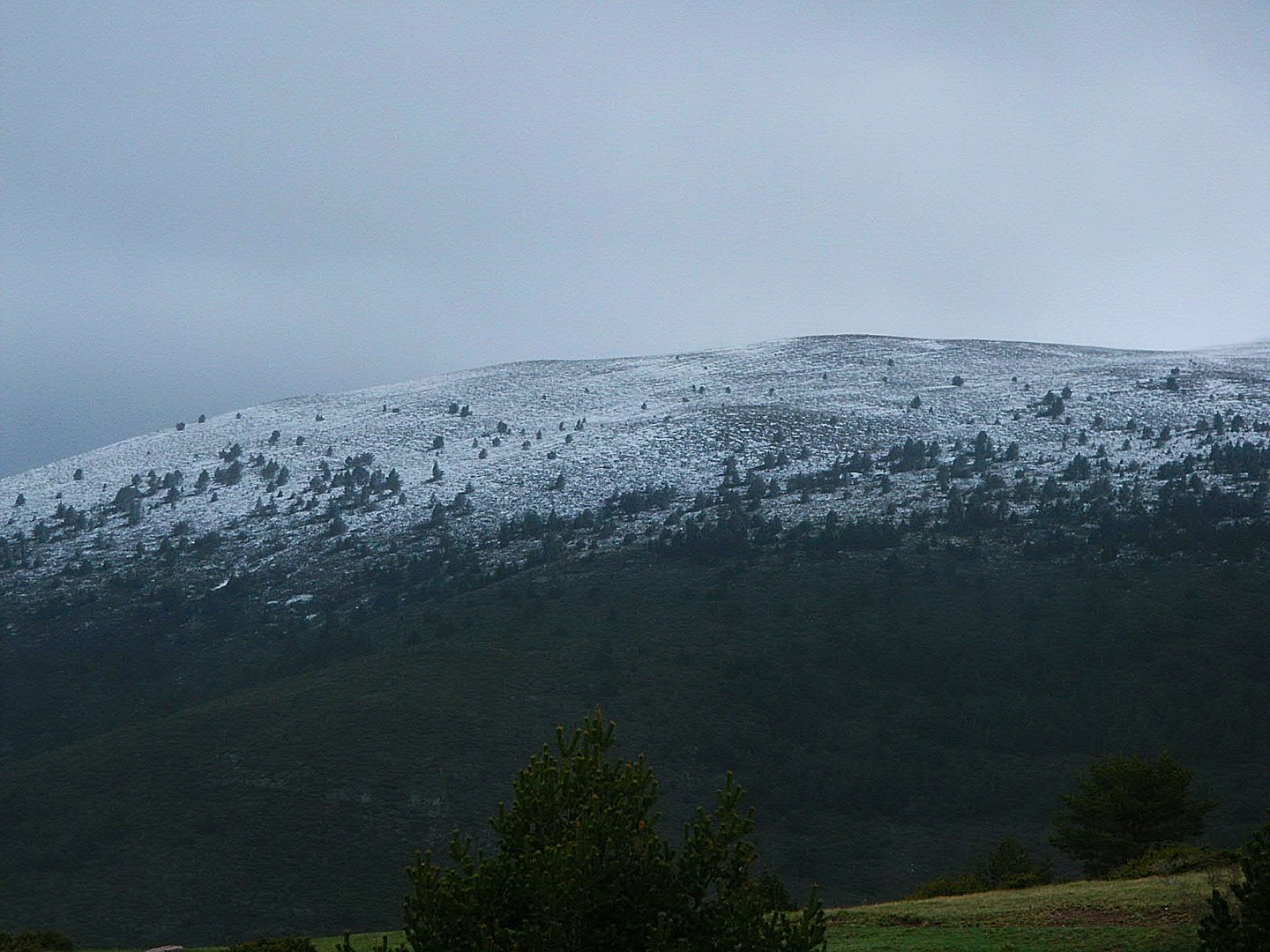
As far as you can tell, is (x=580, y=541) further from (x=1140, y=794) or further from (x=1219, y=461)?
(x=1140, y=794)

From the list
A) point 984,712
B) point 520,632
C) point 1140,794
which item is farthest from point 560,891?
point 520,632

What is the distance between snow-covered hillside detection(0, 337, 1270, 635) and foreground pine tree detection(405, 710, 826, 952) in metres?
68.3

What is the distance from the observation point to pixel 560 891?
8.39 m

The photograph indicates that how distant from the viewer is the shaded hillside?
4512 centimetres

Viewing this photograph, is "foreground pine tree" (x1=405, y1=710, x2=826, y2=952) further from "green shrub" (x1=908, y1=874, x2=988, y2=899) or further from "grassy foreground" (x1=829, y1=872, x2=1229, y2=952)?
"green shrub" (x1=908, y1=874, x2=988, y2=899)

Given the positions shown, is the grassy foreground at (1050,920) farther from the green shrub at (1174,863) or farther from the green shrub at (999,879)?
the green shrub at (999,879)

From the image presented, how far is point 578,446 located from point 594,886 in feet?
285

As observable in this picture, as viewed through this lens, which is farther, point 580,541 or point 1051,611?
point 580,541

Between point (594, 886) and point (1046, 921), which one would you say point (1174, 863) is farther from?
point (594, 886)

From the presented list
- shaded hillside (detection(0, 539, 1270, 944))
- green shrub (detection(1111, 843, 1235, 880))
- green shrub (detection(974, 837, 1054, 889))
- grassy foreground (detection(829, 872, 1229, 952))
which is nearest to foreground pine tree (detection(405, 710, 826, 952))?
grassy foreground (detection(829, 872, 1229, 952))

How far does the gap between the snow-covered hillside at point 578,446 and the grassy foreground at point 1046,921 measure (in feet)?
182

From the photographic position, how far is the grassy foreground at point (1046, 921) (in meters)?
16.8

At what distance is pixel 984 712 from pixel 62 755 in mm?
45472

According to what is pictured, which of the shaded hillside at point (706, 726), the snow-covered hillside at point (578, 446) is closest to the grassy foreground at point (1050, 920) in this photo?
the shaded hillside at point (706, 726)
